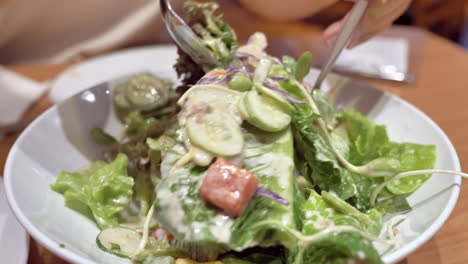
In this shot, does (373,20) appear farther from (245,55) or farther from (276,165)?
(276,165)

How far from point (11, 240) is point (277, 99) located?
2.15 feet

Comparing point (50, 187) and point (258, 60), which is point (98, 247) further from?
point (258, 60)

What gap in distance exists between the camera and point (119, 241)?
830mm

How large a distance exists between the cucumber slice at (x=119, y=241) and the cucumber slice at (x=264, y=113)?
354 mm

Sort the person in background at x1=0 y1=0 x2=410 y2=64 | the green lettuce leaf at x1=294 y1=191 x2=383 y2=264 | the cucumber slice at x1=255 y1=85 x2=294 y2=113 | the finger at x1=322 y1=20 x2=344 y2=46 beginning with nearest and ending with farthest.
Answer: the green lettuce leaf at x1=294 y1=191 x2=383 y2=264, the cucumber slice at x1=255 y1=85 x2=294 y2=113, the finger at x1=322 y1=20 x2=344 y2=46, the person in background at x1=0 y1=0 x2=410 y2=64

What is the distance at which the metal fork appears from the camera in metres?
0.97

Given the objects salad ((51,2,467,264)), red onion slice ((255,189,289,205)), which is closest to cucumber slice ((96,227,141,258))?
salad ((51,2,467,264))

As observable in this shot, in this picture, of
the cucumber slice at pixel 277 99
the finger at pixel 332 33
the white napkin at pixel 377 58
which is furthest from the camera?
the white napkin at pixel 377 58

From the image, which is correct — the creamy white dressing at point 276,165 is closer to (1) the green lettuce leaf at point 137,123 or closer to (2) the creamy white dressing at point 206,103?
(2) the creamy white dressing at point 206,103

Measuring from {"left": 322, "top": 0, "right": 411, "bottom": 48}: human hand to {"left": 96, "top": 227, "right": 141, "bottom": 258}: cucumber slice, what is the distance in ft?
2.47

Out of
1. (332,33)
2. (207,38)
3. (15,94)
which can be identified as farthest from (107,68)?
(332,33)

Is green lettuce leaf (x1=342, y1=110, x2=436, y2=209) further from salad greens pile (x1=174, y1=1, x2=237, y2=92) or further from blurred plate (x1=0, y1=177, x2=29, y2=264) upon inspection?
blurred plate (x1=0, y1=177, x2=29, y2=264)

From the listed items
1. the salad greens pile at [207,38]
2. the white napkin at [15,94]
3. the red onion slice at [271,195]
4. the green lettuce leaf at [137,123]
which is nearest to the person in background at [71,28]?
the white napkin at [15,94]

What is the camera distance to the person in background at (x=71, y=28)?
2359 millimetres
